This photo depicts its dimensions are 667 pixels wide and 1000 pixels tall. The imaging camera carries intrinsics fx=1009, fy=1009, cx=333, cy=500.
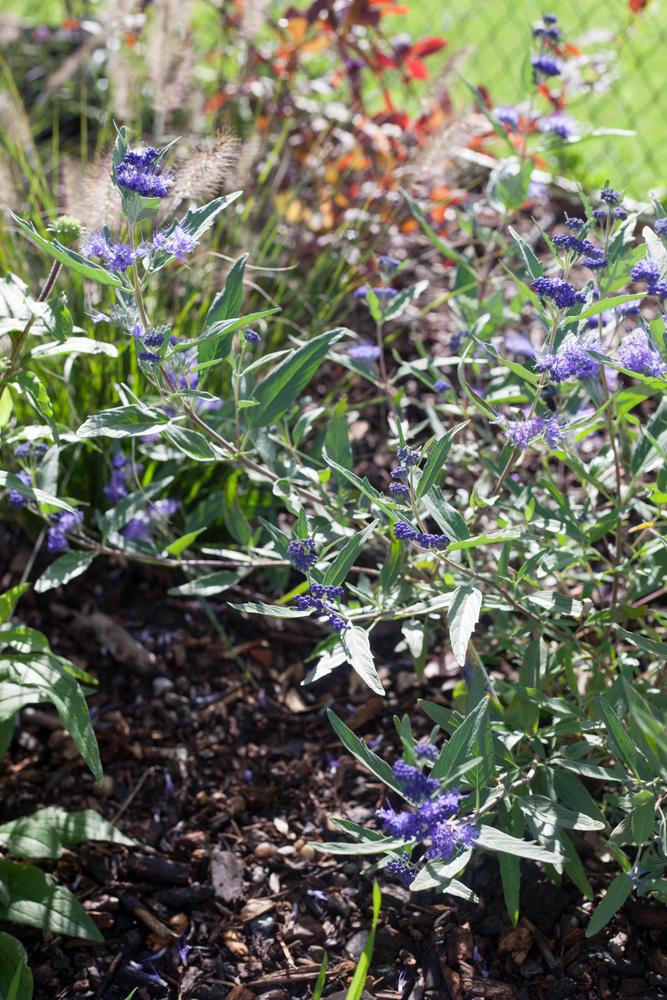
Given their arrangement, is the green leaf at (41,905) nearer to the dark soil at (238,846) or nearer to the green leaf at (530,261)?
the dark soil at (238,846)

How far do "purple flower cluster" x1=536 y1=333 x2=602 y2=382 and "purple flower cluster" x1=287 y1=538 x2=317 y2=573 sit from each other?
460 mm

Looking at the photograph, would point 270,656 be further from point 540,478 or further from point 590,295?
point 590,295

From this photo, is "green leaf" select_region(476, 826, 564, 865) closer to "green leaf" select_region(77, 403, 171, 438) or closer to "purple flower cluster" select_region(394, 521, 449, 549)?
"purple flower cluster" select_region(394, 521, 449, 549)

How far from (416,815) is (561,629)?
3.08 feet

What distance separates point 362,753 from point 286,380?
713mm

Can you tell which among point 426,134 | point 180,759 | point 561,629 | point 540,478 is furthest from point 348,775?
point 426,134

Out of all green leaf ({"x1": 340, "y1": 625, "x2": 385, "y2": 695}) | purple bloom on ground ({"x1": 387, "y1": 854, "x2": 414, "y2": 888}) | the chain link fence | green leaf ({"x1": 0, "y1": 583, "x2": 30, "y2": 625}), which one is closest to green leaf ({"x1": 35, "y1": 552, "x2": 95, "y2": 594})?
green leaf ({"x1": 0, "y1": 583, "x2": 30, "y2": 625})

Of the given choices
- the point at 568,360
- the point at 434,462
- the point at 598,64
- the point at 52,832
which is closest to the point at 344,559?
the point at 434,462

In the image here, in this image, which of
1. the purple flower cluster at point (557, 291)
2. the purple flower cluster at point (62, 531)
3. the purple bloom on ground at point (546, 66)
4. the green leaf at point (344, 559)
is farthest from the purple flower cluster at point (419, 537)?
the purple bloom on ground at point (546, 66)

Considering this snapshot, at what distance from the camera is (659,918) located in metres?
1.91

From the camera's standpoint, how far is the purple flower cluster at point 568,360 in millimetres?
1554

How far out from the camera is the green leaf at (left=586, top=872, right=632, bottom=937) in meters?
1.57

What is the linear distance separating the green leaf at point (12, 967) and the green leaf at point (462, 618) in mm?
955

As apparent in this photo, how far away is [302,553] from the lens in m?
1.62
